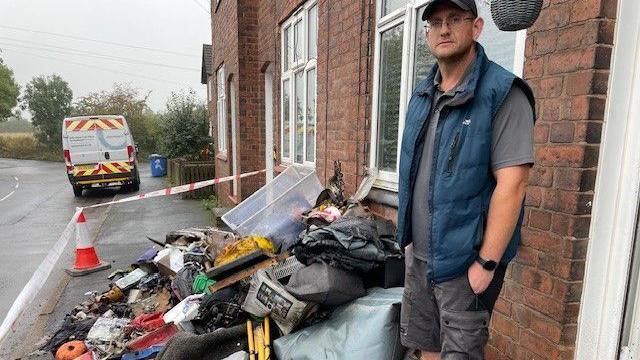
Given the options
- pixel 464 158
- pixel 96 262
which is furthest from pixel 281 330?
pixel 96 262

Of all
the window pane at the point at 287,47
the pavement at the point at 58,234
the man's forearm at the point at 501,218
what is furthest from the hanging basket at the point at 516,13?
the window pane at the point at 287,47

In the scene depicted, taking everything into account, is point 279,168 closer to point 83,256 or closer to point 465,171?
point 83,256

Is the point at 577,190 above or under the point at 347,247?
above

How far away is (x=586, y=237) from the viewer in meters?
1.72

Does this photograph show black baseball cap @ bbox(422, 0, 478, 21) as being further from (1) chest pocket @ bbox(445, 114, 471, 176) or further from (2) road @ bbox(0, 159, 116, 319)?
(2) road @ bbox(0, 159, 116, 319)

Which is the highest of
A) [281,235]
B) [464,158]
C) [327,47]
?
[327,47]

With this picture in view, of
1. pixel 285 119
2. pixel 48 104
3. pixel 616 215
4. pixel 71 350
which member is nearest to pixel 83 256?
pixel 71 350

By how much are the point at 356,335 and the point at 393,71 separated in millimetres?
2132

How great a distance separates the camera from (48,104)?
45531mm

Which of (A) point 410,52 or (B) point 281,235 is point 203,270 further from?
(A) point 410,52

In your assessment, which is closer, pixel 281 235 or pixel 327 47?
pixel 281 235

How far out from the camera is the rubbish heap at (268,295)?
2.32 m

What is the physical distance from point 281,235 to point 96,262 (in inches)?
129

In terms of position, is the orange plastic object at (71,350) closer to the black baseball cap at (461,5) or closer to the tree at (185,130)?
the black baseball cap at (461,5)
